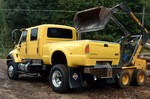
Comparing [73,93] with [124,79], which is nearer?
[73,93]

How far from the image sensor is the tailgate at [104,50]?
10.8 meters

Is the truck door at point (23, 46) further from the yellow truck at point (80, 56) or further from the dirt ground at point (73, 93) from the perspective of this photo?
the dirt ground at point (73, 93)

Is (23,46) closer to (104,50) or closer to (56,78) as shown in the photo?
(56,78)

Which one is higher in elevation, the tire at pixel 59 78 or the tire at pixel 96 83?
the tire at pixel 59 78

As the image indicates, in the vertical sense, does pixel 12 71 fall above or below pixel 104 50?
below

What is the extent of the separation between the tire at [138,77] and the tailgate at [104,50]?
6.22ft

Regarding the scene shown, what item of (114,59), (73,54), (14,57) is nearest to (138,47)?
(114,59)

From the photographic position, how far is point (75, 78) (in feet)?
37.1

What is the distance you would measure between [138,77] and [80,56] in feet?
12.1

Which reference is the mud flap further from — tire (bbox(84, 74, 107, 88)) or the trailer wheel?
the trailer wheel

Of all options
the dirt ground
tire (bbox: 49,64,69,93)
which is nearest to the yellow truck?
tire (bbox: 49,64,69,93)

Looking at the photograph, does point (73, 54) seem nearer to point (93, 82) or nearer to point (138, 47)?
point (93, 82)

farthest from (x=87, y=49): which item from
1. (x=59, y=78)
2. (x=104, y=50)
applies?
(x=59, y=78)

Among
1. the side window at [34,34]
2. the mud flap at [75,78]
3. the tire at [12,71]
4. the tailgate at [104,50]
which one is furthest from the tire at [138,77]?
the tire at [12,71]
